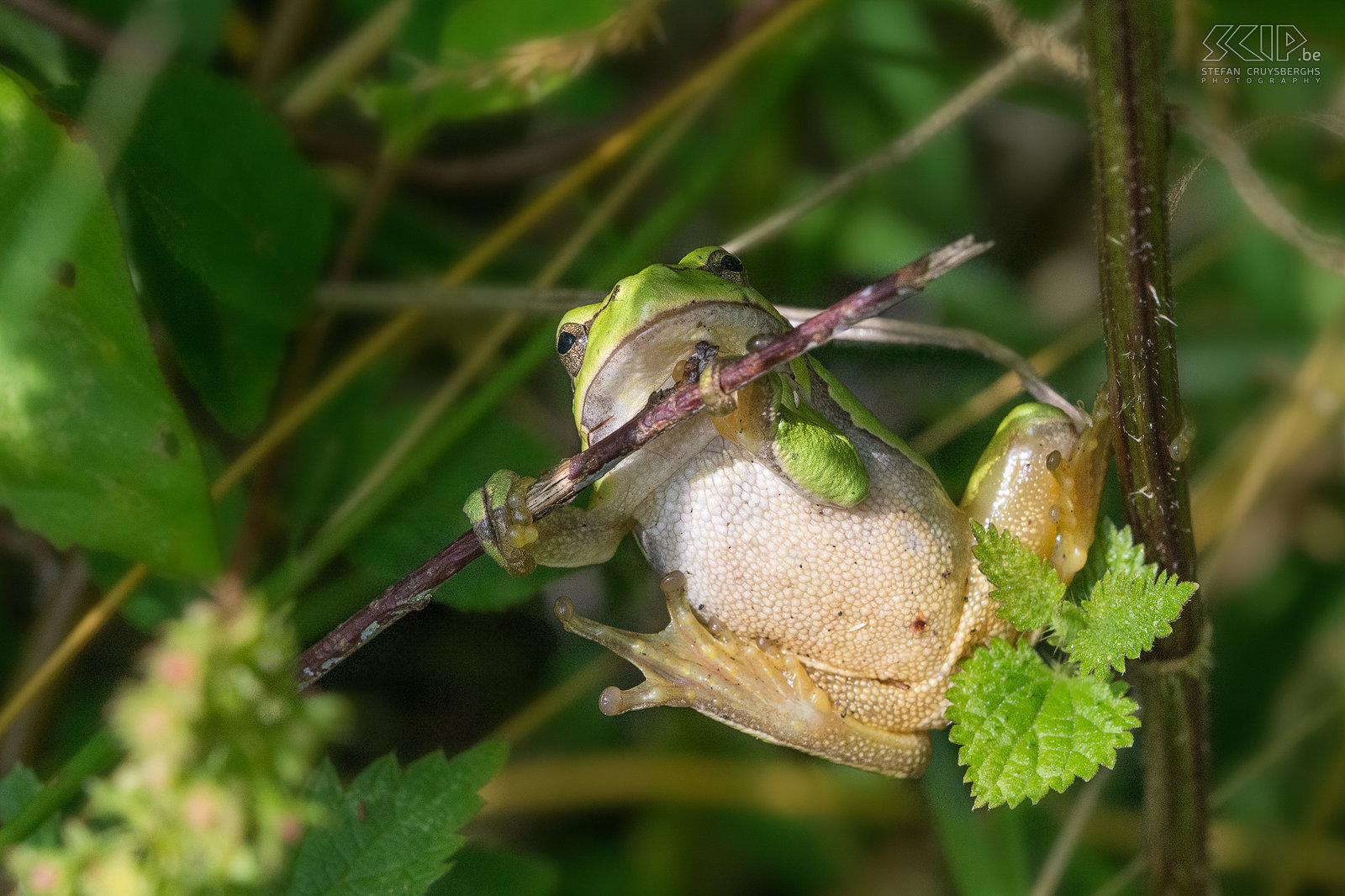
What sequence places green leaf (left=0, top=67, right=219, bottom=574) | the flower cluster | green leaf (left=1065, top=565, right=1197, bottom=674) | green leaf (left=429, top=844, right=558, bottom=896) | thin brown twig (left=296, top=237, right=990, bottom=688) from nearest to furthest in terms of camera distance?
1. the flower cluster
2. thin brown twig (left=296, top=237, right=990, bottom=688)
3. green leaf (left=1065, top=565, right=1197, bottom=674)
4. green leaf (left=0, top=67, right=219, bottom=574)
5. green leaf (left=429, top=844, right=558, bottom=896)

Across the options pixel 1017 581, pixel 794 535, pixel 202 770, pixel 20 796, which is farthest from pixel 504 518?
pixel 20 796

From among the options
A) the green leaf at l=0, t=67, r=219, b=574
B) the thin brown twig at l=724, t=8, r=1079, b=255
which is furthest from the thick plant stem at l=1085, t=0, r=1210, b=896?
the green leaf at l=0, t=67, r=219, b=574

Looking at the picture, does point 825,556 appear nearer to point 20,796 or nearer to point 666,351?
point 666,351

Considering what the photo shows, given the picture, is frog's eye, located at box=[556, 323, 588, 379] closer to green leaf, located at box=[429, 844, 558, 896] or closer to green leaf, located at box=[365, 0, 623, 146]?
green leaf, located at box=[365, 0, 623, 146]

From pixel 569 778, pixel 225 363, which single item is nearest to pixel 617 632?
pixel 225 363

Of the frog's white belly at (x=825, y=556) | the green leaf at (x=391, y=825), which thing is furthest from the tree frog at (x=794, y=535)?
the green leaf at (x=391, y=825)

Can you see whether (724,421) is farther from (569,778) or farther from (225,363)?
(569,778)
